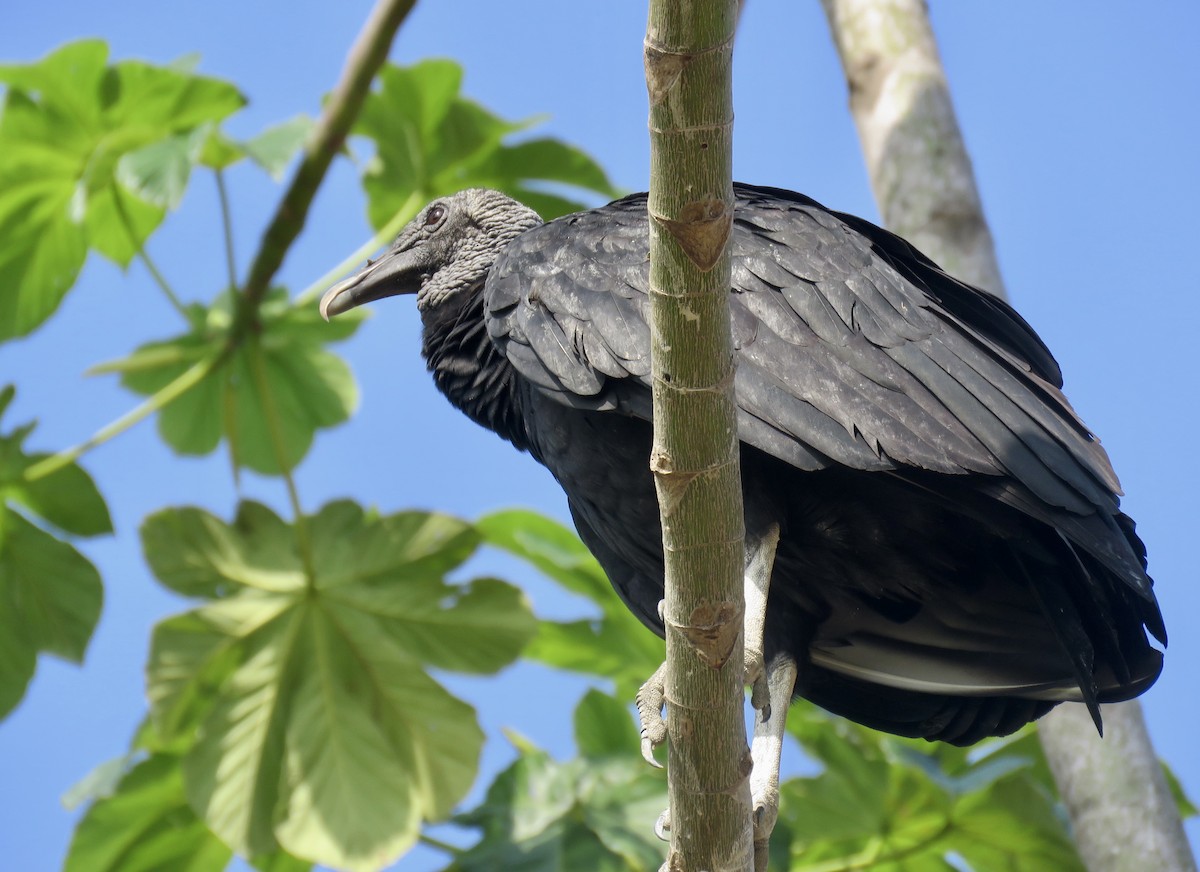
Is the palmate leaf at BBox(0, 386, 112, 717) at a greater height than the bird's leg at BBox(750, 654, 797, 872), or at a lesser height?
greater

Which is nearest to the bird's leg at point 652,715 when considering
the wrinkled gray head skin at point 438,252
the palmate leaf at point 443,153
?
the wrinkled gray head skin at point 438,252

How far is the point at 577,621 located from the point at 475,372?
1379 mm

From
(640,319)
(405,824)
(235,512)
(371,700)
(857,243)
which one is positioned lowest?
(405,824)

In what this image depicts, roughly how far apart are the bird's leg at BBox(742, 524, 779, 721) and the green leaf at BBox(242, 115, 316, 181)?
1.72 meters

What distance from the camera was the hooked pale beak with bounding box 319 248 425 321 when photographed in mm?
4449

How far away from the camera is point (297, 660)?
4.32 metres

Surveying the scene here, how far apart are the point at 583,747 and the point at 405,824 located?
879 mm

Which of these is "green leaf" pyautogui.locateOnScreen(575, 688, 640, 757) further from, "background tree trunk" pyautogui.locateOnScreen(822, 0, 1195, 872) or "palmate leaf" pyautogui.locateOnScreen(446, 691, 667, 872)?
"background tree trunk" pyautogui.locateOnScreen(822, 0, 1195, 872)

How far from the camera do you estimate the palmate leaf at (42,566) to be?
4387 millimetres

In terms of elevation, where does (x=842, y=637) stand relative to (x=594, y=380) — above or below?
below

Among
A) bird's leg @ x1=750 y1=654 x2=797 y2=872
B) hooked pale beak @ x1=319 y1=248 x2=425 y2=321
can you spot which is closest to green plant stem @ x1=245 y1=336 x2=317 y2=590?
hooked pale beak @ x1=319 y1=248 x2=425 y2=321

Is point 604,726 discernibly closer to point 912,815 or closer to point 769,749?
point 912,815

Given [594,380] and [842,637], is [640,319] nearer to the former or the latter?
[594,380]

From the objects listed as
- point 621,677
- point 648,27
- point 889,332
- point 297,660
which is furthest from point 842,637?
point 648,27
